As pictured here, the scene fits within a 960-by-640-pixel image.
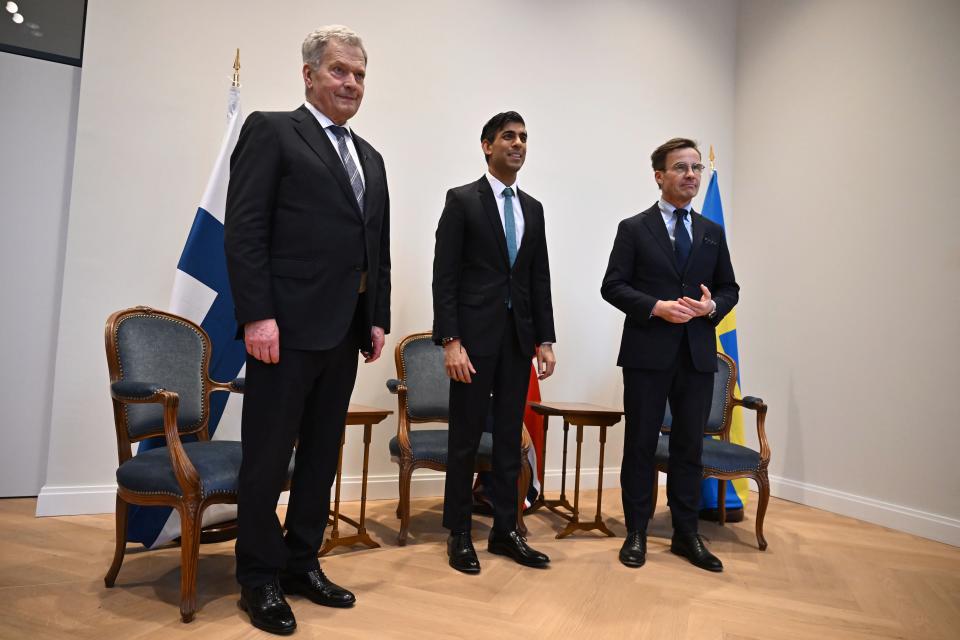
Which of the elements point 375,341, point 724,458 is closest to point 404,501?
point 375,341

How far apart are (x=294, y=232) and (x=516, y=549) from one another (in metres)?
1.59

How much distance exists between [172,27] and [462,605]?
329 cm

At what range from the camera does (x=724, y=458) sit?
3.26 metres

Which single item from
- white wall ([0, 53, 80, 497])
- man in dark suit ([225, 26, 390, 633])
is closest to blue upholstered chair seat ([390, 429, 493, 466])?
man in dark suit ([225, 26, 390, 633])

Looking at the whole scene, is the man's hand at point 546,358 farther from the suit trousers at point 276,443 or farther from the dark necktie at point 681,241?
the suit trousers at point 276,443

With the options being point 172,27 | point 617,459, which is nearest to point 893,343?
point 617,459

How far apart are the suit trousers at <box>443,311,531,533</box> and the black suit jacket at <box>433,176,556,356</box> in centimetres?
7

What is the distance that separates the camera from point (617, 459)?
183 inches

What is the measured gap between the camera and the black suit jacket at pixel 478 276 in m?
2.62

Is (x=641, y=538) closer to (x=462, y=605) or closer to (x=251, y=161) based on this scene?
(x=462, y=605)

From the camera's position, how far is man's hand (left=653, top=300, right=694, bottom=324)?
2727 millimetres

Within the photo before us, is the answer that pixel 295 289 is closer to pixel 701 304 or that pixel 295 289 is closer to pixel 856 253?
pixel 701 304

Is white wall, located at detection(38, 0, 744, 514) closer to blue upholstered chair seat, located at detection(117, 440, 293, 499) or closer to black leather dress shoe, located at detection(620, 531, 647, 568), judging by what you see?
blue upholstered chair seat, located at detection(117, 440, 293, 499)

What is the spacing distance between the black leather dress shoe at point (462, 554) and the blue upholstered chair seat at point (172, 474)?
80 cm
